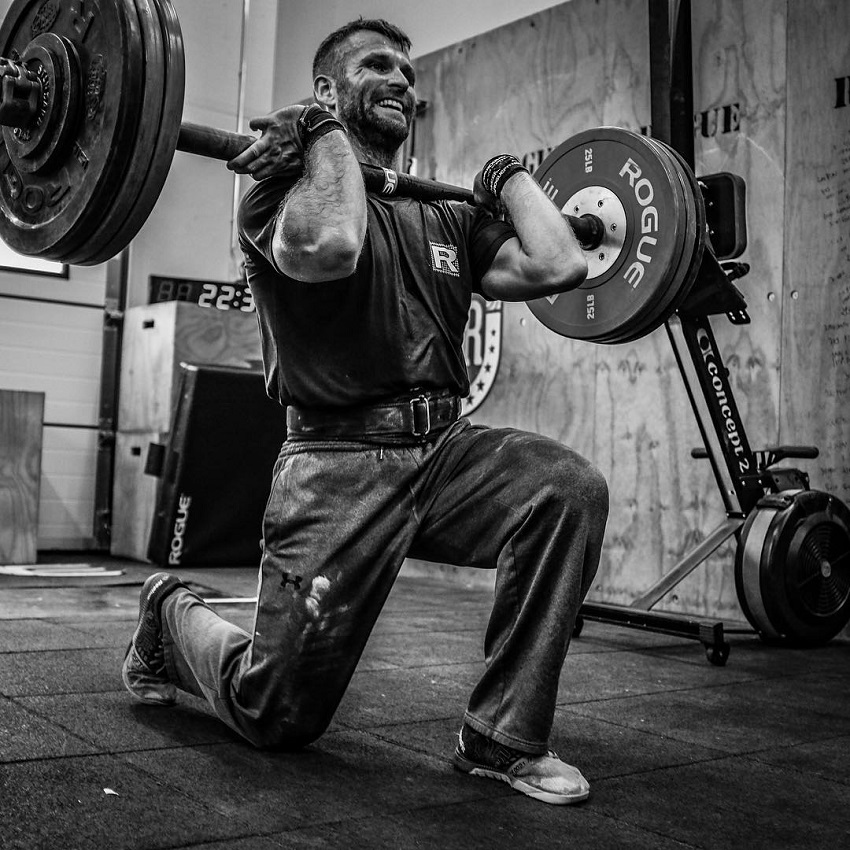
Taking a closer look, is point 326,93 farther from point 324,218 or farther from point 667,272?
point 667,272

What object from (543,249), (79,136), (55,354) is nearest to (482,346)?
(55,354)

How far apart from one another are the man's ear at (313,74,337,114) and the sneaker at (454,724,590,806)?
4.10 ft

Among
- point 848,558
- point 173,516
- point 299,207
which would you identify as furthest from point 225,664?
point 173,516

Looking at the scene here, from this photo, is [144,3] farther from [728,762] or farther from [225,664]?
[728,762]

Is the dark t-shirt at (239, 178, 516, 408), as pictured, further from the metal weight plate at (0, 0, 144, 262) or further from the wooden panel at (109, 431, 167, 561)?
the wooden panel at (109, 431, 167, 561)

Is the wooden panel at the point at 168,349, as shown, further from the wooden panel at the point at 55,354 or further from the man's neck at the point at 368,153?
the man's neck at the point at 368,153

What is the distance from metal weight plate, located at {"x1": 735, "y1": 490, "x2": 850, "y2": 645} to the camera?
328cm

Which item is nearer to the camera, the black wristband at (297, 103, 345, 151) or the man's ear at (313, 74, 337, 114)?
the black wristband at (297, 103, 345, 151)

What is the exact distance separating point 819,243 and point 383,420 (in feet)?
7.97

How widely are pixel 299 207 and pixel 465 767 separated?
1.00m

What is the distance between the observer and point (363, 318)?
189cm

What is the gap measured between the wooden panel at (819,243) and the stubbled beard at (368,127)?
210cm

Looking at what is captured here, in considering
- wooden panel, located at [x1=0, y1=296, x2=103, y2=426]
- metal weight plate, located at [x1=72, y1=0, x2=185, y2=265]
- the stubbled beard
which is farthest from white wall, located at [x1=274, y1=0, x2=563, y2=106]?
metal weight plate, located at [x1=72, y1=0, x2=185, y2=265]

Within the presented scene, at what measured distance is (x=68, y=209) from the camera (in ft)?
5.79
